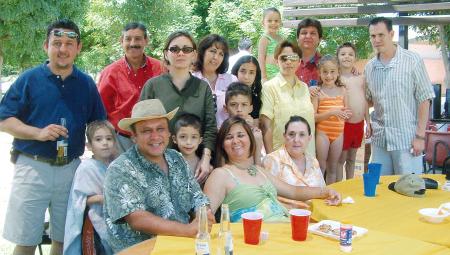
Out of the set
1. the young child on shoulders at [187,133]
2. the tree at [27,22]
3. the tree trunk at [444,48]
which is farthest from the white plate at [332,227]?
the tree at [27,22]

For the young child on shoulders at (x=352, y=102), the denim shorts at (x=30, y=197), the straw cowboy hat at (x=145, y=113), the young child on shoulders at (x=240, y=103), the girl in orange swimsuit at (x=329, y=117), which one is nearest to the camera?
the straw cowboy hat at (x=145, y=113)

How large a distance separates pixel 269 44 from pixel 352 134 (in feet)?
4.64

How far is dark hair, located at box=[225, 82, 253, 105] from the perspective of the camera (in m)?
4.08

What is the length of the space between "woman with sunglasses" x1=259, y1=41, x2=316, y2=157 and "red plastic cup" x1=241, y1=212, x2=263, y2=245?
2179mm

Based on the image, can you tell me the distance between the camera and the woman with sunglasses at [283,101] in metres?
4.32

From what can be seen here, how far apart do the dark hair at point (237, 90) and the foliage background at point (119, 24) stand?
543 inches

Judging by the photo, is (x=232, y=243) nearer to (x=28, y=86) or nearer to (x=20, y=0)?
(x=28, y=86)

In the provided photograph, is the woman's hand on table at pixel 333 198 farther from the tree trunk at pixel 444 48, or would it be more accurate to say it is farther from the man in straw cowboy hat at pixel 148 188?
→ the tree trunk at pixel 444 48

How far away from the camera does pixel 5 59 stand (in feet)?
63.3

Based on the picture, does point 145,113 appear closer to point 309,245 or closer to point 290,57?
point 309,245

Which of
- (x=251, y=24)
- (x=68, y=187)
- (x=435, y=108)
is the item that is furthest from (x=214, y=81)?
(x=251, y=24)

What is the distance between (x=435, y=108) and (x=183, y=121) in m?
6.59

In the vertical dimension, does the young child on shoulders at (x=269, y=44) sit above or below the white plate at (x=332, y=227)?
above

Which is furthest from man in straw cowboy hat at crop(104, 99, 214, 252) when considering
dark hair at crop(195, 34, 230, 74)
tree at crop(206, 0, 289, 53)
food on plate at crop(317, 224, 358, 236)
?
tree at crop(206, 0, 289, 53)
